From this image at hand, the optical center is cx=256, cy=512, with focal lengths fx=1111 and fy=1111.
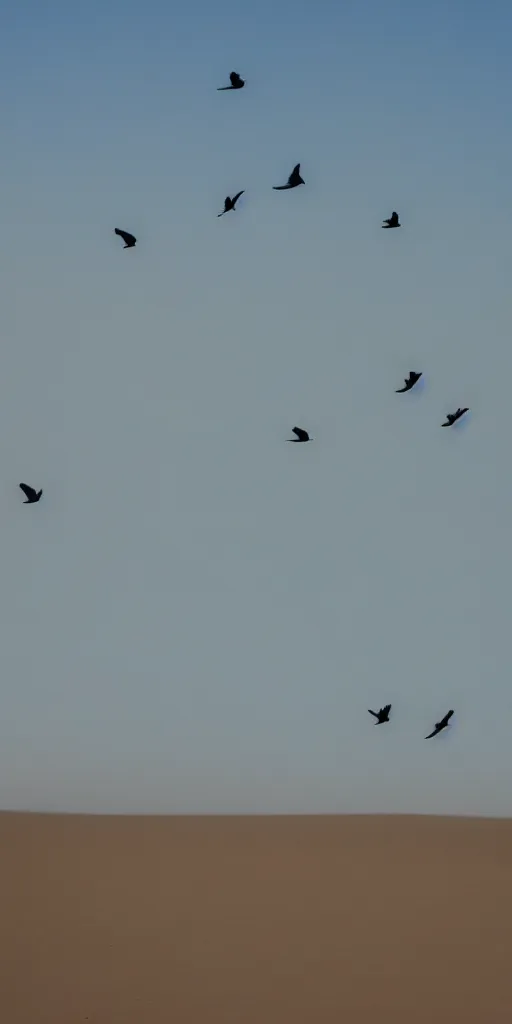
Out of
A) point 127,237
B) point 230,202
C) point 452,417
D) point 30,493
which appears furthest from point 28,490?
point 452,417

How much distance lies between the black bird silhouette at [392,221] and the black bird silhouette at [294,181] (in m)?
0.14

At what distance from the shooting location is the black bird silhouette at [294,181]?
5.33 ft

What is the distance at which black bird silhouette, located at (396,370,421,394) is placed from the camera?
5.35 ft

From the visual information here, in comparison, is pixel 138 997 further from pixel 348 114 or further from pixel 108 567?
pixel 348 114

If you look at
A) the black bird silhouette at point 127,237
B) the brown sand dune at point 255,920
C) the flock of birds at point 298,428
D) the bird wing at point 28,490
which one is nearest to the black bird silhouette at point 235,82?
the flock of birds at point 298,428

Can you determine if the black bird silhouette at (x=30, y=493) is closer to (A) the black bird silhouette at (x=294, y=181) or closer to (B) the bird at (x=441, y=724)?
(A) the black bird silhouette at (x=294, y=181)

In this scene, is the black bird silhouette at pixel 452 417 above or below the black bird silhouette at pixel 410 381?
below

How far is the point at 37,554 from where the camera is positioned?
1.66 metres

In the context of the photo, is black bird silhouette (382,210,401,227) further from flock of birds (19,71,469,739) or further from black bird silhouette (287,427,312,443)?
black bird silhouette (287,427,312,443)

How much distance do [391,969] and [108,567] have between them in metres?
0.68

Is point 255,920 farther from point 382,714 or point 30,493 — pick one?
point 30,493

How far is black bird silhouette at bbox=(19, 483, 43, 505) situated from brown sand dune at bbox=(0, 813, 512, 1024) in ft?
1.53

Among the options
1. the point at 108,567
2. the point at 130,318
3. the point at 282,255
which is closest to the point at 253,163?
the point at 282,255

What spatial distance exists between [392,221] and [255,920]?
1014 millimetres
